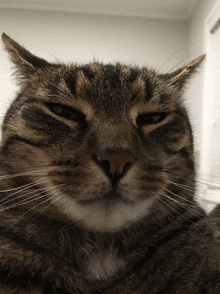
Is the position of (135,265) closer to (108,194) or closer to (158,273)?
(158,273)

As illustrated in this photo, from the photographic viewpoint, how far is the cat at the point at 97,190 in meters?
0.60

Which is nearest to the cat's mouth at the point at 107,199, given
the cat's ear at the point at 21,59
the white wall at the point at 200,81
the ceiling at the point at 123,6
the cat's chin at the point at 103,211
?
the cat's chin at the point at 103,211

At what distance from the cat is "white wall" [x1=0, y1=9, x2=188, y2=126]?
1.20 metres

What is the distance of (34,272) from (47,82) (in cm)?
44

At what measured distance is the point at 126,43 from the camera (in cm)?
205

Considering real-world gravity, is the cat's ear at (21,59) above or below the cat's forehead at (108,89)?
above

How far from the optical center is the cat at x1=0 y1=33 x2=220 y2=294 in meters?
0.60

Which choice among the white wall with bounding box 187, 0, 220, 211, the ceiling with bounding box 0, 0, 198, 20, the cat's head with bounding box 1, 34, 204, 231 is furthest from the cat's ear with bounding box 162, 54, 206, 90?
the ceiling with bounding box 0, 0, 198, 20

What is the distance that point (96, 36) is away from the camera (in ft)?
6.53

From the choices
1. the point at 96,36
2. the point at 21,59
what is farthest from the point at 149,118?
the point at 96,36

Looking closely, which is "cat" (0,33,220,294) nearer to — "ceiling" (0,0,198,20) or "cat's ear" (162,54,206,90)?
"cat's ear" (162,54,206,90)

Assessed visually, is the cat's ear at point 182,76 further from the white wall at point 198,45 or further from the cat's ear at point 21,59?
the white wall at point 198,45

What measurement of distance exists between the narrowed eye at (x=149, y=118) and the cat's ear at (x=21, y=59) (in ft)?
1.02

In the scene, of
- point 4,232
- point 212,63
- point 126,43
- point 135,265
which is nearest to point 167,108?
point 135,265
